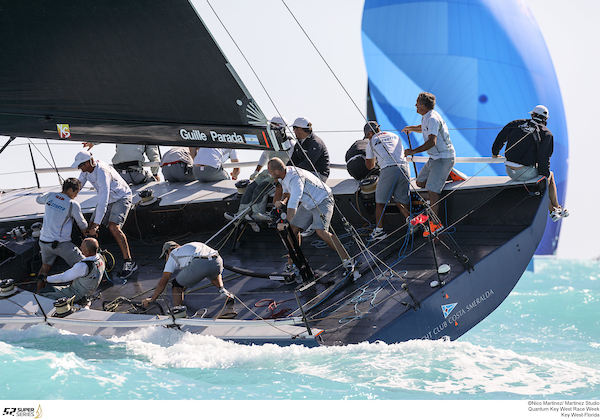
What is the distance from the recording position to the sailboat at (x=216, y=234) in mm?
4547

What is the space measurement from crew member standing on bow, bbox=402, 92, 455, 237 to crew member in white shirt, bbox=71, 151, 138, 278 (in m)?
2.91

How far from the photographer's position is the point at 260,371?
13.3 feet

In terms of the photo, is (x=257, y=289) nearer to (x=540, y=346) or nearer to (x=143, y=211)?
(x=143, y=211)

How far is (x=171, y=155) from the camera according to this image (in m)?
7.75

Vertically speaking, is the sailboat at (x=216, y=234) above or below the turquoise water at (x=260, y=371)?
above

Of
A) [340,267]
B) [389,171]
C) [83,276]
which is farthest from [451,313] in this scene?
[83,276]

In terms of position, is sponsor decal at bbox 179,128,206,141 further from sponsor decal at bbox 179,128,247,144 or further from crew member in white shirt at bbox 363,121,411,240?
crew member in white shirt at bbox 363,121,411,240

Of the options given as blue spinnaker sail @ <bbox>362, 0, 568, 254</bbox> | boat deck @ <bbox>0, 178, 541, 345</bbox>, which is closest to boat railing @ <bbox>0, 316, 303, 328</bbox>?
boat deck @ <bbox>0, 178, 541, 345</bbox>

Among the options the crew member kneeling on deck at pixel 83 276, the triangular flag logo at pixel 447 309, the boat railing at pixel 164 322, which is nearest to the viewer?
the boat railing at pixel 164 322

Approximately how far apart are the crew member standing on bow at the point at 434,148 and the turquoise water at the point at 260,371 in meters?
1.59

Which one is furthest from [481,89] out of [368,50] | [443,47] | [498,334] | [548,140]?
[548,140]

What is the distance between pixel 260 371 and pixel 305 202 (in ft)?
5.58
